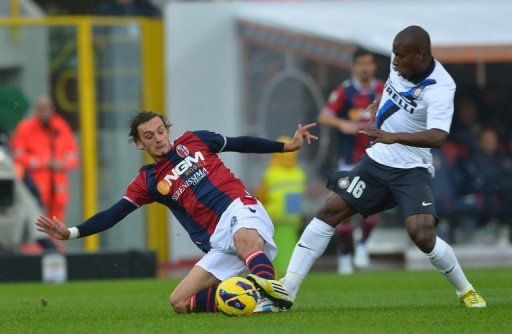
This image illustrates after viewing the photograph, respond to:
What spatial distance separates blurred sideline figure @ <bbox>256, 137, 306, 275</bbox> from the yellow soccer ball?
27.0 ft

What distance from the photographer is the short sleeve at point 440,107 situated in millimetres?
9172

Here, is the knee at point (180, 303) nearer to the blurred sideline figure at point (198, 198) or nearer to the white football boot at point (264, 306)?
the blurred sideline figure at point (198, 198)

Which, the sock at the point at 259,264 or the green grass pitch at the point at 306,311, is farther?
the sock at the point at 259,264

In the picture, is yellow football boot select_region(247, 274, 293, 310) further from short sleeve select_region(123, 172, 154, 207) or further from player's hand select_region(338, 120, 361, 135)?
player's hand select_region(338, 120, 361, 135)

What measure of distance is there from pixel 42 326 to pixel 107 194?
10716mm

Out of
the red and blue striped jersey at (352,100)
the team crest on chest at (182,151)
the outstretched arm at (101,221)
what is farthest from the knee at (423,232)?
the red and blue striped jersey at (352,100)

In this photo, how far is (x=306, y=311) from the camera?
962 centimetres

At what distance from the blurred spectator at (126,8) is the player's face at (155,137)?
10.6 meters

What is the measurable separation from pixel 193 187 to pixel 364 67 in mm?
5988

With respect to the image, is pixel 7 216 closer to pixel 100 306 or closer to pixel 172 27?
pixel 172 27

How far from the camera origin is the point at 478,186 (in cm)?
1859

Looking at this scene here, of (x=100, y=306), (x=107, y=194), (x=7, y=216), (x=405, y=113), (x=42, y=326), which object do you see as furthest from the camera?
(x=107, y=194)

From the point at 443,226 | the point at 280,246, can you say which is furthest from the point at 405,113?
the point at 443,226

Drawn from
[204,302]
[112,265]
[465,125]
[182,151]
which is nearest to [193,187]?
[182,151]
